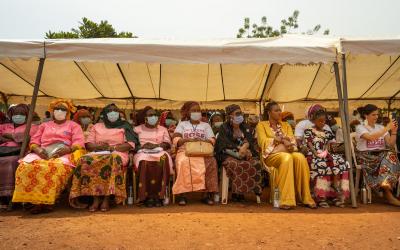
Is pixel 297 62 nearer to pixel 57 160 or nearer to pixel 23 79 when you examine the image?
pixel 57 160

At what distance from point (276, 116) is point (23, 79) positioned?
595 cm

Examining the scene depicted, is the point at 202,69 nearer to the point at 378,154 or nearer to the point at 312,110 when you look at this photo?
the point at 312,110

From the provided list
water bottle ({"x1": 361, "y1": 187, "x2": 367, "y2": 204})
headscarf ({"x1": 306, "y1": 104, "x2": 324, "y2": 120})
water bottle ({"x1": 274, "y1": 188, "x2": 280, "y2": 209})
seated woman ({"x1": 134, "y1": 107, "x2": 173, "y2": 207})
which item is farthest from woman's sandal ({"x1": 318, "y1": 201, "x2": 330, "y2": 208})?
seated woman ({"x1": 134, "y1": 107, "x2": 173, "y2": 207})

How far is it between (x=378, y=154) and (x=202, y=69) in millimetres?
3810

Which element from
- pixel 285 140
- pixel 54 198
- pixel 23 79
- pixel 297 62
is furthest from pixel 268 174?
pixel 23 79

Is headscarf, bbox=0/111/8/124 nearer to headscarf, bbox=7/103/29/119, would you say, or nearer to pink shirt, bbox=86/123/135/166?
headscarf, bbox=7/103/29/119

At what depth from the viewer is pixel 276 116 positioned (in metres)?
5.44

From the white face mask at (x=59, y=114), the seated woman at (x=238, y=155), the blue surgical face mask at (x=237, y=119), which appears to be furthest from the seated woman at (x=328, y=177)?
the white face mask at (x=59, y=114)

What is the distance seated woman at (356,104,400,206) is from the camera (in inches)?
201

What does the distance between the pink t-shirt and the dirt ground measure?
1168mm

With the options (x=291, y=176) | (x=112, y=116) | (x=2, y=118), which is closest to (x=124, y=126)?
(x=112, y=116)

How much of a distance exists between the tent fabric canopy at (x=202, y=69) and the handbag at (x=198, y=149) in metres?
1.21

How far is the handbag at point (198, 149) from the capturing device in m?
5.06

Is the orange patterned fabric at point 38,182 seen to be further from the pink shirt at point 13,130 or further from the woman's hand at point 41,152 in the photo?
the pink shirt at point 13,130
